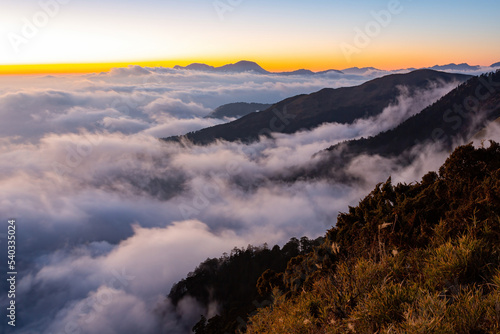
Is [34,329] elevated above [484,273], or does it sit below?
below

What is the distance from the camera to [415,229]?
8180mm

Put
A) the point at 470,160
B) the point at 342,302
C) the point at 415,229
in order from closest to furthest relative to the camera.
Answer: the point at 342,302
the point at 415,229
the point at 470,160

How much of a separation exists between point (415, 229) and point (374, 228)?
10.1ft

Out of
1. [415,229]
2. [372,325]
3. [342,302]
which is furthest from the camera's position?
[415,229]

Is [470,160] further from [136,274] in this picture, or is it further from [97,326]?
[136,274]

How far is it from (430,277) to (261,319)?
15.5 ft

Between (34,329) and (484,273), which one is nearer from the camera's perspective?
(484,273)

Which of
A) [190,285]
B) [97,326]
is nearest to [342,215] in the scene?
[190,285]

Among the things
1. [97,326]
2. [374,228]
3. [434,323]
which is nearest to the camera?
[434,323]

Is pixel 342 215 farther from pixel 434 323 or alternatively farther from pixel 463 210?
pixel 434 323

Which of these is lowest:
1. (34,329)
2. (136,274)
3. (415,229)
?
(34,329)

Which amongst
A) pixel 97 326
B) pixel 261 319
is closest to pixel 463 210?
pixel 261 319

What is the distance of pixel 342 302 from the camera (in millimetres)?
5086

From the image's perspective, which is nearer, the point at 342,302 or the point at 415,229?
the point at 342,302
